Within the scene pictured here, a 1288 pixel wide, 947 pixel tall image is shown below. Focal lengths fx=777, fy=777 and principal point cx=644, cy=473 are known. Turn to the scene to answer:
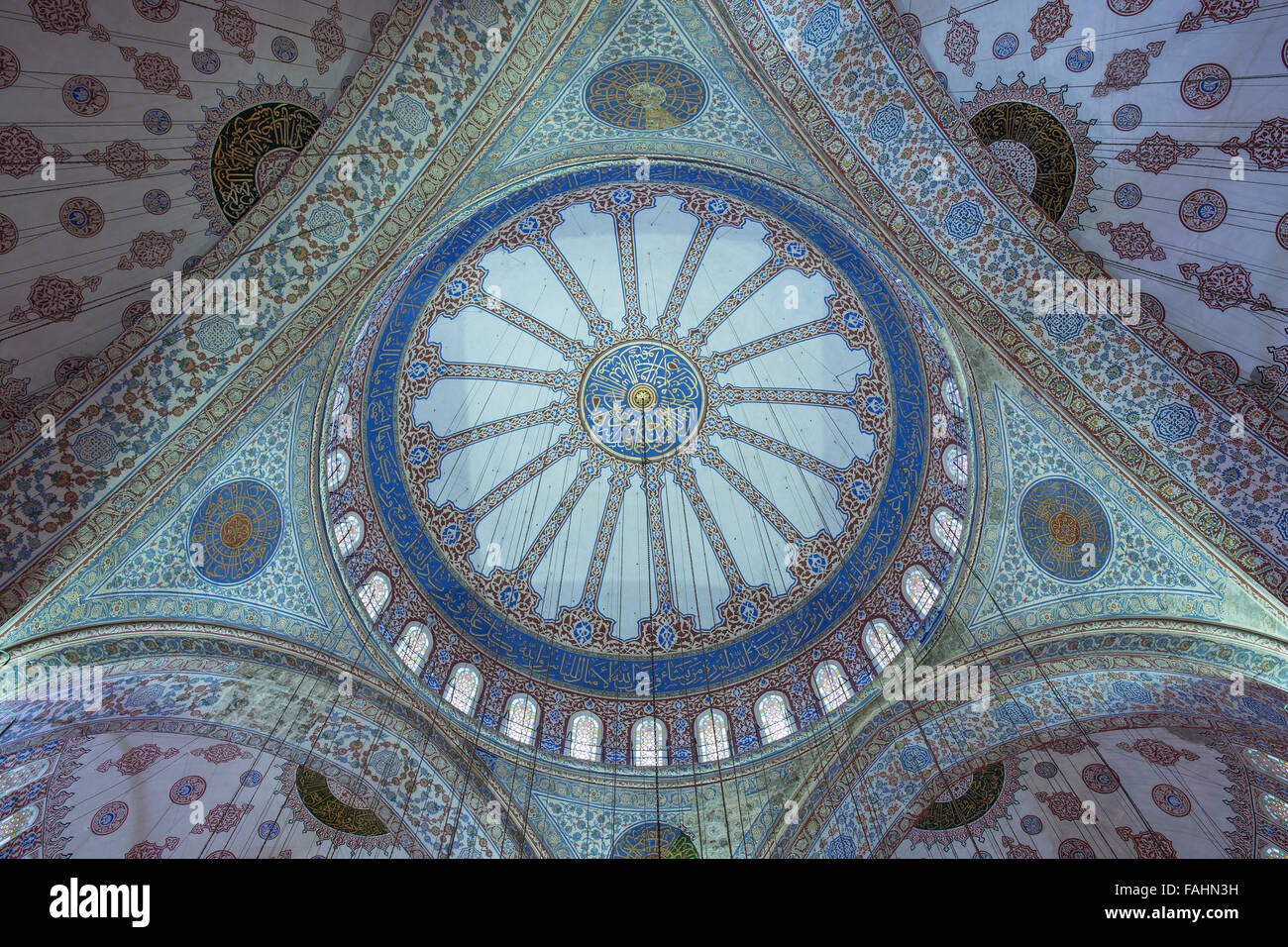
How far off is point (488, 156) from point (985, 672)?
22.9 feet

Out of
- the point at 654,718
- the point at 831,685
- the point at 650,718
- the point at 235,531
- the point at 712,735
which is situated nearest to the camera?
the point at 235,531

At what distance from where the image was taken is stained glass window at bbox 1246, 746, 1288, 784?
709 centimetres

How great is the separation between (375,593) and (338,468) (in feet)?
5.04

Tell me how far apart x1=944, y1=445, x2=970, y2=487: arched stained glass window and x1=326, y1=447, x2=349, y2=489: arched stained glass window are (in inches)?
275

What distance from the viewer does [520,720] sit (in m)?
10.0

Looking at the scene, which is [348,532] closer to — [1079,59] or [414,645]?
[414,645]

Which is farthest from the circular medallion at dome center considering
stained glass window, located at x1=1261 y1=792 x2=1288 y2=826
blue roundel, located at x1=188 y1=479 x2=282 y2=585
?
stained glass window, located at x1=1261 y1=792 x2=1288 y2=826

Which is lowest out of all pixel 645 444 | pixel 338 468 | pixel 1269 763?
pixel 1269 763

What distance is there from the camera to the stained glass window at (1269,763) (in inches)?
279

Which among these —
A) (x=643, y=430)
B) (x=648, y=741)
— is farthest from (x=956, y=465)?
(x=648, y=741)

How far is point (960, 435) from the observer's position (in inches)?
333

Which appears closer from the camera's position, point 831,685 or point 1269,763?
point 1269,763

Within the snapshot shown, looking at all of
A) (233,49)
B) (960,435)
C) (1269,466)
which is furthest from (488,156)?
(1269,466)

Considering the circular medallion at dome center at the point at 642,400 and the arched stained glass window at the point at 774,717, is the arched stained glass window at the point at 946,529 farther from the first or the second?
the circular medallion at dome center at the point at 642,400
